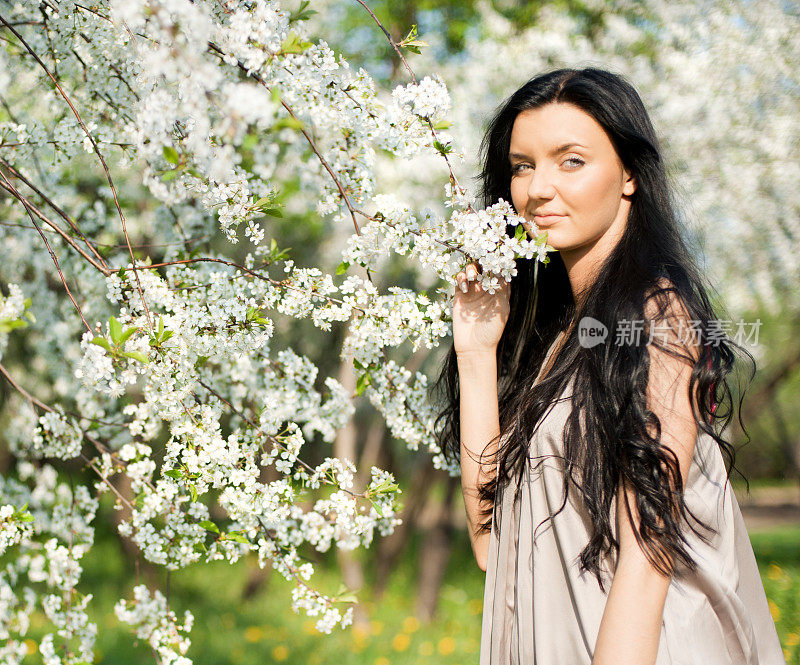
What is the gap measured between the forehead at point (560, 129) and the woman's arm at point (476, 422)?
551 millimetres

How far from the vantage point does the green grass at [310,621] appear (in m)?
4.88

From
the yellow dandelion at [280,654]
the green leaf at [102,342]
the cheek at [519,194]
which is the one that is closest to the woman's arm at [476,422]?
the cheek at [519,194]

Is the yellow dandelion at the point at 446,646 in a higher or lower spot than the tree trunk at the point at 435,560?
lower

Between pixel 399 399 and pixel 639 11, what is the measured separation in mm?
4628

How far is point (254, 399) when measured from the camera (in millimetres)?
2434

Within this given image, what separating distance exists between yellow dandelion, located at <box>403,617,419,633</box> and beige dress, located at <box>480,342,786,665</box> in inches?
157

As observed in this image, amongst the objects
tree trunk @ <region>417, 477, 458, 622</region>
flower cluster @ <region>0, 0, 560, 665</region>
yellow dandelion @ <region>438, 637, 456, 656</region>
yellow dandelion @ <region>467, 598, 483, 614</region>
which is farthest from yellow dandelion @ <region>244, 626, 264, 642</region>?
flower cluster @ <region>0, 0, 560, 665</region>

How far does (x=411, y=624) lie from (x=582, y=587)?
4.34 meters

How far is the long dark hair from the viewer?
143 cm

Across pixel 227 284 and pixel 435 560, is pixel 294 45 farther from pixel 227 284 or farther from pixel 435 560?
pixel 435 560

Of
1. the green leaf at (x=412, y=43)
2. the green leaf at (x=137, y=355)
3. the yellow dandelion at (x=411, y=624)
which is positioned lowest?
the green leaf at (x=137, y=355)

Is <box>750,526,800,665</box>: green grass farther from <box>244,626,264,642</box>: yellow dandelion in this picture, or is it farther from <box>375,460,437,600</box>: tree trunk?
<box>244,626,264,642</box>: yellow dandelion

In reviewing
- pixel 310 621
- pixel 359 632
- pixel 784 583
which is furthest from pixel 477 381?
pixel 784 583

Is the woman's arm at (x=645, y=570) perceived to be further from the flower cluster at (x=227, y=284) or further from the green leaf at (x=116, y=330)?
the green leaf at (x=116, y=330)
